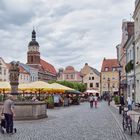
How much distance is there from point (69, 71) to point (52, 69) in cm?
3537

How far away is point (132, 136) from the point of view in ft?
51.0

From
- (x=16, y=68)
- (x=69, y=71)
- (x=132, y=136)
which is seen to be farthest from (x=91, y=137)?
(x=69, y=71)

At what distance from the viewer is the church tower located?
14075 cm

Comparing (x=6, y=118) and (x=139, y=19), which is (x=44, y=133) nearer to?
(x=6, y=118)

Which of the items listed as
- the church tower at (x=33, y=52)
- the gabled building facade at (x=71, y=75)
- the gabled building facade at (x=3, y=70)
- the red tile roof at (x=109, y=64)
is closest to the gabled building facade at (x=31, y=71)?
the church tower at (x=33, y=52)

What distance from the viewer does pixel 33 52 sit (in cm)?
14075

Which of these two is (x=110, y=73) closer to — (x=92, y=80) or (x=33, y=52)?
(x=92, y=80)

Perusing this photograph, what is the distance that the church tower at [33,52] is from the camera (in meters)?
141

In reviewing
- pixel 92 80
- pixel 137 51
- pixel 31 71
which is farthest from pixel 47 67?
pixel 137 51

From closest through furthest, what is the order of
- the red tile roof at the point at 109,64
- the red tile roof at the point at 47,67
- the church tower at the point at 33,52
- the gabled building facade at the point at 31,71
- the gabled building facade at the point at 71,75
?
the red tile roof at the point at 109,64 < the gabled building facade at the point at 31,71 < the gabled building facade at the point at 71,75 < the church tower at the point at 33,52 < the red tile roof at the point at 47,67

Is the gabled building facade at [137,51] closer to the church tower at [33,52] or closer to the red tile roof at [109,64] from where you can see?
the red tile roof at [109,64]

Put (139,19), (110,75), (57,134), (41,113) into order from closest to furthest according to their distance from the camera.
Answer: (57,134)
(41,113)
(139,19)
(110,75)

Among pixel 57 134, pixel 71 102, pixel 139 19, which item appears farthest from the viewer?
pixel 71 102

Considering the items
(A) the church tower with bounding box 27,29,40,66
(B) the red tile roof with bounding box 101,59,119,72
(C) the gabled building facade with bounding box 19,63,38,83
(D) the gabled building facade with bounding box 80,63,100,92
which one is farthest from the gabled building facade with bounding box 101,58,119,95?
(A) the church tower with bounding box 27,29,40,66
